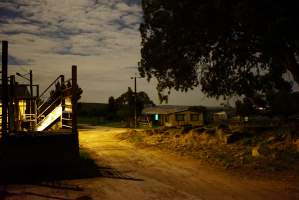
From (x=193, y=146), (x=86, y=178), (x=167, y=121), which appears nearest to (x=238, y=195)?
(x=86, y=178)

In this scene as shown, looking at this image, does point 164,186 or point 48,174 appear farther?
point 48,174

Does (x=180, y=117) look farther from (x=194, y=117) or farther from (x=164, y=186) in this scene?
(x=164, y=186)

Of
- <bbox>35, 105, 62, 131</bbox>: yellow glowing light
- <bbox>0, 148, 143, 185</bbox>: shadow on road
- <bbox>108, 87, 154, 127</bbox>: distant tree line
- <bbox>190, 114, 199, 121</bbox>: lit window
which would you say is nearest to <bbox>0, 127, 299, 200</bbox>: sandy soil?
<bbox>0, 148, 143, 185</bbox>: shadow on road

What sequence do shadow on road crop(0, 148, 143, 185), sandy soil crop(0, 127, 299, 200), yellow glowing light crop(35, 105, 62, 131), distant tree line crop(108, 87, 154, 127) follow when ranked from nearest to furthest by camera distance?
sandy soil crop(0, 127, 299, 200)
shadow on road crop(0, 148, 143, 185)
yellow glowing light crop(35, 105, 62, 131)
distant tree line crop(108, 87, 154, 127)

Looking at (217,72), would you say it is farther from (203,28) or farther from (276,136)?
(276,136)

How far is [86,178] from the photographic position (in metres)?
12.5

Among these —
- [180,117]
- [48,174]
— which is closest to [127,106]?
[180,117]

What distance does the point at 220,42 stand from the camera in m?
16.6

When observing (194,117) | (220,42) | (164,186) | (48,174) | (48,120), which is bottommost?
(164,186)

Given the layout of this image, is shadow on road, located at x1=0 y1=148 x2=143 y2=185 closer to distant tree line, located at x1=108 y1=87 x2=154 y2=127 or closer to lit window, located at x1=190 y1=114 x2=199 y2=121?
distant tree line, located at x1=108 y1=87 x2=154 y2=127

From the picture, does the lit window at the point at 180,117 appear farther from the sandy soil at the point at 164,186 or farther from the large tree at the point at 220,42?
the sandy soil at the point at 164,186

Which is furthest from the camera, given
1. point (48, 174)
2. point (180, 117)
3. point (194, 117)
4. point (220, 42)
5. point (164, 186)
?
point (194, 117)

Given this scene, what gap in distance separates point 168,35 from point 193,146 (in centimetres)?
775

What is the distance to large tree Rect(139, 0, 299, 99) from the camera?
13.7 m
